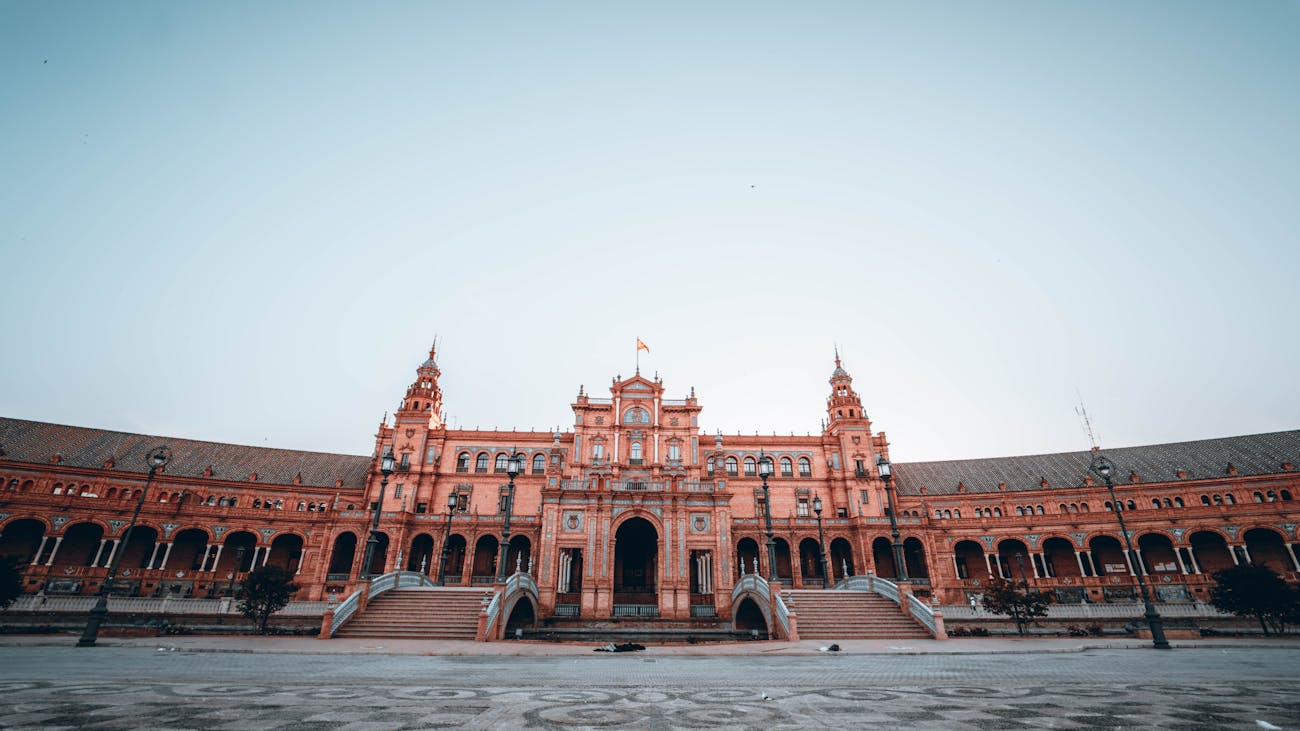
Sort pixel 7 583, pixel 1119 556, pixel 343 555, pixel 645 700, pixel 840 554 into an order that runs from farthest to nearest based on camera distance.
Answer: pixel 840 554 → pixel 343 555 → pixel 1119 556 → pixel 7 583 → pixel 645 700

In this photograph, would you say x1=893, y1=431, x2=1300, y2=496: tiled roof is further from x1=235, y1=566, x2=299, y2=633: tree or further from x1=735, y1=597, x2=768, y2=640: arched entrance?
x1=235, y1=566, x2=299, y2=633: tree

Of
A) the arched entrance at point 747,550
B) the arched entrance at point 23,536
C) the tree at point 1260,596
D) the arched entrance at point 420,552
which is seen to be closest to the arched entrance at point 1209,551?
the tree at point 1260,596

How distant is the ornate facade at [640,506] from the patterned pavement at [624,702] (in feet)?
89.9

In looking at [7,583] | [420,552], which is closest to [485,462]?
→ [420,552]

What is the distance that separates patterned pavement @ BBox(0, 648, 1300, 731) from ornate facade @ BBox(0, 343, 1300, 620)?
2739 cm

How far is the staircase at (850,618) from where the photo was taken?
23156 mm

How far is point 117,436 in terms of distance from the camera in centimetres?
5200

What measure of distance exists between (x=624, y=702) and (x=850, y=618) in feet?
73.9

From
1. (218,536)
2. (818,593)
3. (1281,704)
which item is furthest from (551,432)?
(1281,704)

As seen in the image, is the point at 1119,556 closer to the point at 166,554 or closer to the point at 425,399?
the point at 425,399

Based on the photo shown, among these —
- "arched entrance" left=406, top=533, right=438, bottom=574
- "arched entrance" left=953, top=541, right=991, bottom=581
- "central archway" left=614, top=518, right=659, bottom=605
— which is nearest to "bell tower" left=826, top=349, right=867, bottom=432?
"arched entrance" left=953, top=541, right=991, bottom=581

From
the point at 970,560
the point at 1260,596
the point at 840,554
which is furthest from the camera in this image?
the point at 970,560

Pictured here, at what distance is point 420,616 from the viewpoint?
23.6m

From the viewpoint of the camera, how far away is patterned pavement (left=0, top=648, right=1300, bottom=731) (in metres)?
3.98
